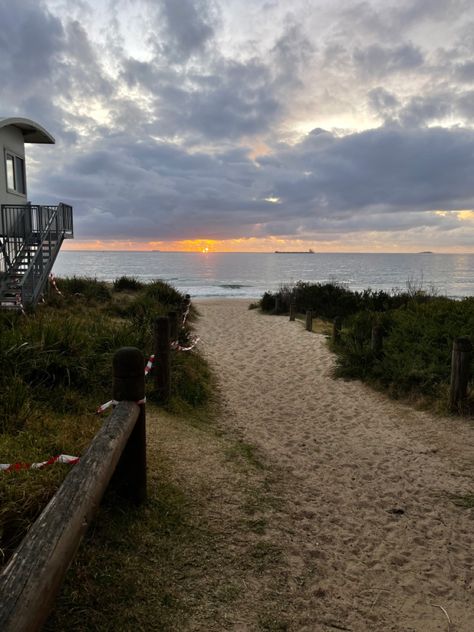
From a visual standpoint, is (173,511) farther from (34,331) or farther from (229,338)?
(229,338)

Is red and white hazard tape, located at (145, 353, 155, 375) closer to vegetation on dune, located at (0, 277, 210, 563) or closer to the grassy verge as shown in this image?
vegetation on dune, located at (0, 277, 210, 563)

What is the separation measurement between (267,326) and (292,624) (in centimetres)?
1461

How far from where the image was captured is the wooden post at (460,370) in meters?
6.73

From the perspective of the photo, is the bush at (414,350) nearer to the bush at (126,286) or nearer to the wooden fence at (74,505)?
the wooden fence at (74,505)

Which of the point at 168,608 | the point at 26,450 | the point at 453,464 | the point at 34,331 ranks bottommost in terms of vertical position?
the point at 453,464

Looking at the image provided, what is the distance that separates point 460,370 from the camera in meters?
6.79

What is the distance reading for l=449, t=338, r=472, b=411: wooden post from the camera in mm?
6734

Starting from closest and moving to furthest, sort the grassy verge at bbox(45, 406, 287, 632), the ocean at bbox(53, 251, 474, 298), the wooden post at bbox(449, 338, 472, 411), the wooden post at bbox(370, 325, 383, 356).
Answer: the grassy verge at bbox(45, 406, 287, 632) → the wooden post at bbox(449, 338, 472, 411) → the wooden post at bbox(370, 325, 383, 356) → the ocean at bbox(53, 251, 474, 298)

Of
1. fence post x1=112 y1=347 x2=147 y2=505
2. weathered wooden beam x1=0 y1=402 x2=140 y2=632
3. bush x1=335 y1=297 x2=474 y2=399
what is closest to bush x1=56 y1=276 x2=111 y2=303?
bush x1=335 y1=297 x2=474 y2=399

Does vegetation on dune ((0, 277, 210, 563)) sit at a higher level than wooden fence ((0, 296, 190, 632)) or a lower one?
lower

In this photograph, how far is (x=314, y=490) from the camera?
459 centimetres

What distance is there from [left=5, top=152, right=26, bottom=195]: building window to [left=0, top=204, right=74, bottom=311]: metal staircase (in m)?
1.14

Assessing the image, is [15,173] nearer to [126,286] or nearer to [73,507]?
[126,286]

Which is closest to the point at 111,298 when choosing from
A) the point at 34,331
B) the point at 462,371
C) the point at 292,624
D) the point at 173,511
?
the point at 34,331
